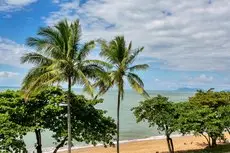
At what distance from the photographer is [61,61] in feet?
66.0

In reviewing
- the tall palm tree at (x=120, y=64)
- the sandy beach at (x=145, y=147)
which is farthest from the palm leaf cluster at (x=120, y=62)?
the sandy beach at (x=145, y=147)

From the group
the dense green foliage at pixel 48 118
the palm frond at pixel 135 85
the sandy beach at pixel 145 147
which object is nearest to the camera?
the dense green foliage at pixel 48 118

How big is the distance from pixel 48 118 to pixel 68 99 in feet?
8.57

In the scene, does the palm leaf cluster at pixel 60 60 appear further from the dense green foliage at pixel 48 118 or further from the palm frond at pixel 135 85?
the palm frond at pixel 135 85

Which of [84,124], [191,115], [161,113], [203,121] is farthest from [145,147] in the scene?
[84,124]

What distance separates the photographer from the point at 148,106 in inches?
1199

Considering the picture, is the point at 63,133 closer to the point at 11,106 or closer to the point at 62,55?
the point at 11,106

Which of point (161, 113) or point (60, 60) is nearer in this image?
point (60, 60)

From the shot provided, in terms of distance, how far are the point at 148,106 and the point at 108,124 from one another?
19.2ft

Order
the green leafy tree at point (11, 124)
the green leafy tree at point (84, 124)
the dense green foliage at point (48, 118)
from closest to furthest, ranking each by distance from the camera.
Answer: the green leafy tree at point (11, 124), the dense green foliage at point (48, 118), the green leafy tree at point (84, 124)

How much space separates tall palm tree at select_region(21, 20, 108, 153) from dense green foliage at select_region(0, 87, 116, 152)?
5.71 ft

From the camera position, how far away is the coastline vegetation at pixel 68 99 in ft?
67.7

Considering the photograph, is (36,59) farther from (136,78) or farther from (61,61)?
(136,78)

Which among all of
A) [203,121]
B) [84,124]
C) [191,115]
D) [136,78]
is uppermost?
[136,78]
